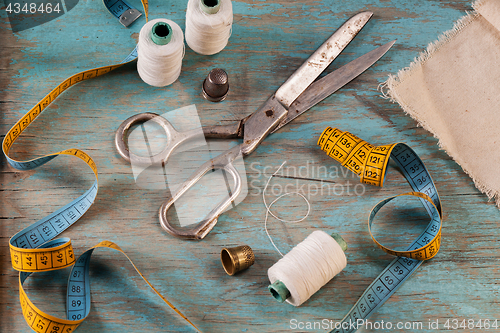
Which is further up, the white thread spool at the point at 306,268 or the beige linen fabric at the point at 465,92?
the beige linen fabric at the point at 465,92

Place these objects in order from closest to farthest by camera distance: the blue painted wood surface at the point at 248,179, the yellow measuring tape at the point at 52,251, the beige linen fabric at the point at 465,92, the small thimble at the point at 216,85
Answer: the yellow measuring tape at the point at 52,251, the blue painted wood surface at the point at 248,179, the small thimble at the point at 216,85, the beige linen fabric at the point at 465,92

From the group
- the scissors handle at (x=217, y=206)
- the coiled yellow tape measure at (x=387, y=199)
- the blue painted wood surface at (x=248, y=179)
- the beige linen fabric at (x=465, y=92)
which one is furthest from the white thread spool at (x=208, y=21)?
the beige linen fabric at (x=465, y=92)

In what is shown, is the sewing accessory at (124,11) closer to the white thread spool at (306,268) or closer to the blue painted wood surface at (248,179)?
the blue painted wood surface at (248,179)

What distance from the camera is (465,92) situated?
181cm

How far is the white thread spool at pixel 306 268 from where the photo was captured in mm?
1413

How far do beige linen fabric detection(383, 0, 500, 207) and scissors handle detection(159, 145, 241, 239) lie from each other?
2.33 feet

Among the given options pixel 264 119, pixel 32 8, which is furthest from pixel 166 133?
pixel 32 8

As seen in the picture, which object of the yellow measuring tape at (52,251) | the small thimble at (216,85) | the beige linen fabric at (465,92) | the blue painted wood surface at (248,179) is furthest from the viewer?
the beige linen fabric at (465,92)

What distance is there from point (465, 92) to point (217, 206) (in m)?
1.12

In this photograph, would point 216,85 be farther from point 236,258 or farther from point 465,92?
point 465,92

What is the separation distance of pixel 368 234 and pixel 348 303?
0.26 metres

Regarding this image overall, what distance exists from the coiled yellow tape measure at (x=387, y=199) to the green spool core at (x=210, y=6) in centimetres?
60

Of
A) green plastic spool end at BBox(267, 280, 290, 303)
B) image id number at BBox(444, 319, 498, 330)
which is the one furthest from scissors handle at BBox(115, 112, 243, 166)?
image id number at BBox(444, 319, 498, 330)

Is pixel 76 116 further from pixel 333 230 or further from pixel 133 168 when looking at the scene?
pixel 333 230
